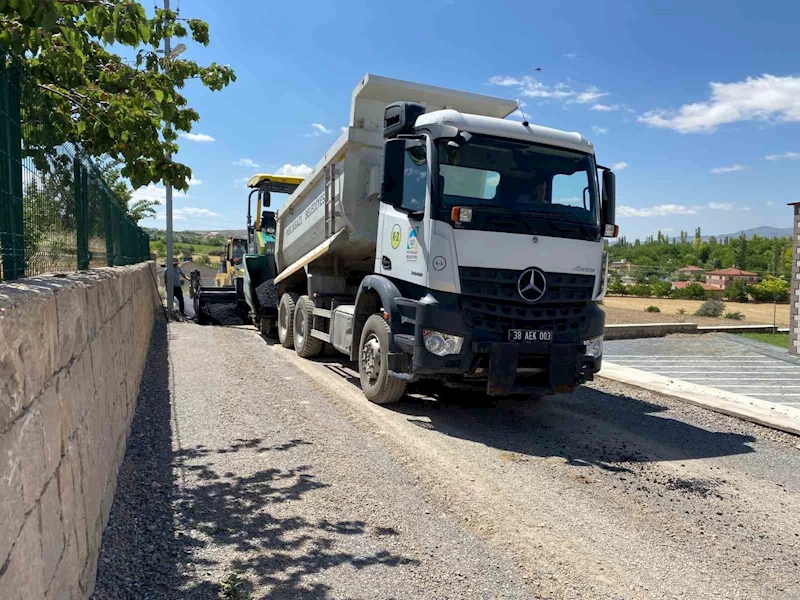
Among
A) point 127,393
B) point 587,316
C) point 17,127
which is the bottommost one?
point 127,393

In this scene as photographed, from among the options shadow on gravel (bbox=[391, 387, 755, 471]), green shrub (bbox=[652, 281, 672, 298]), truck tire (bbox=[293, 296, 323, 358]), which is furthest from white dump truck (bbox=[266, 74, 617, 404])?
green shrub (bbox=[652, 281, 672, 298])

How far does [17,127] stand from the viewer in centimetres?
306

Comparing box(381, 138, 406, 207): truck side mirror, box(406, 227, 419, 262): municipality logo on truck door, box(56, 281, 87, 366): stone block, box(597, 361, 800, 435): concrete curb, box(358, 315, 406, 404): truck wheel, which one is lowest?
box(597, 361, 800, 435): concrete curb

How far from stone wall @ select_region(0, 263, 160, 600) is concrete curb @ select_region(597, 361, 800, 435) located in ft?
21.6

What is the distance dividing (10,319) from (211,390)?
5.77 meters

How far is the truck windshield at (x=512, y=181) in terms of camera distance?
20.0ft

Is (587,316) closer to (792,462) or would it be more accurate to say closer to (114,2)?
(792,462)

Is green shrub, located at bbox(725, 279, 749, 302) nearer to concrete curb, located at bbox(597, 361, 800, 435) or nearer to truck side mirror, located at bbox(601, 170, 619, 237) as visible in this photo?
concrete curb, located at bbox(597, 361, 800, 435)

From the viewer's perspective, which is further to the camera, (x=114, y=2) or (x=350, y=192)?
(x=350, y=192)

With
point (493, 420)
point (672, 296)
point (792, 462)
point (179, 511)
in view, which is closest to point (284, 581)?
point (179, 511)

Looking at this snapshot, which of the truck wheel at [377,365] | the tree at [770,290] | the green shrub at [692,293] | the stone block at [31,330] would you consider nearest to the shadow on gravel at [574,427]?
the truck wheel at [377,365]

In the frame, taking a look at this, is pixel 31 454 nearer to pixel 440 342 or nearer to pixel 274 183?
pixel 440 342

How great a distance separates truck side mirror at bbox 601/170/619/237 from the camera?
675cm

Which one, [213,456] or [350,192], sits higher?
[350,192]
